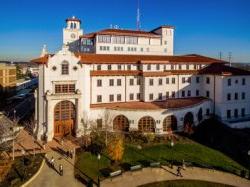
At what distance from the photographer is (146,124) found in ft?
172

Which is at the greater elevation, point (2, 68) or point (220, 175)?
point (2, 68)

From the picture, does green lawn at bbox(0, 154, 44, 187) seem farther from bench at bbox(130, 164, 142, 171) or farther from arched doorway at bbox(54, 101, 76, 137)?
bench at bbox(130, 164, 142, 171)

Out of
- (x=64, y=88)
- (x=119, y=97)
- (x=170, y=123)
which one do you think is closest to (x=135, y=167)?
(x=170, y=123)

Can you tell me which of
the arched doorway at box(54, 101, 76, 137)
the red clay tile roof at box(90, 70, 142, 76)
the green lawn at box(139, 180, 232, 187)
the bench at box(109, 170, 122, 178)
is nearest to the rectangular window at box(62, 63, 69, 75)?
the arched doorway at box(54, 101, 76, 137)

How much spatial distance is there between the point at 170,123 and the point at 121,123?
28.2ft

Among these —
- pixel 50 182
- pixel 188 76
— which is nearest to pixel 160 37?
pixel 188 76

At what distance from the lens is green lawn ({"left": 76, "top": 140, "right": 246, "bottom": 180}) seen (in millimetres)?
39875

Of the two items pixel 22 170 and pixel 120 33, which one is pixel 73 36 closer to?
pixel 120 33

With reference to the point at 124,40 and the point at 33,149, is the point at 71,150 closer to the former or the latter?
the point at 33,149

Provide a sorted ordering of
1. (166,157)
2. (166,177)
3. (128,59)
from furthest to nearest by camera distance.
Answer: (128,59)
(166,157)
(166,177)

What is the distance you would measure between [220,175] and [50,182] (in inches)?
815

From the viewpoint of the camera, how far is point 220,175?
38.9m

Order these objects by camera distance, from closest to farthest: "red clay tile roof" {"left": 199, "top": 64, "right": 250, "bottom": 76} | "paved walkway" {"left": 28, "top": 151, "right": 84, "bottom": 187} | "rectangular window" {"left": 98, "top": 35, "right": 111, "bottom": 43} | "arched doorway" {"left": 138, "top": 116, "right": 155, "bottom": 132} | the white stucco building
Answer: "paved walkway" {"left": 28, "top": 151, "right": 84, "bottom": 187} < the white stucco building < "arched doorway" {"left": 138, "top": 116, "right": 155, "bottom": 132} < "red clay tile roof" {"left": 199, "top": 64, "right": 250, "bottom": 76} < "rectangular window" {"left": 98, "top": 35, "right": 111, "bottom": 43}

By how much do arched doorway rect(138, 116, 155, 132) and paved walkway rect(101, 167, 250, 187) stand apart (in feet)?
42.9
